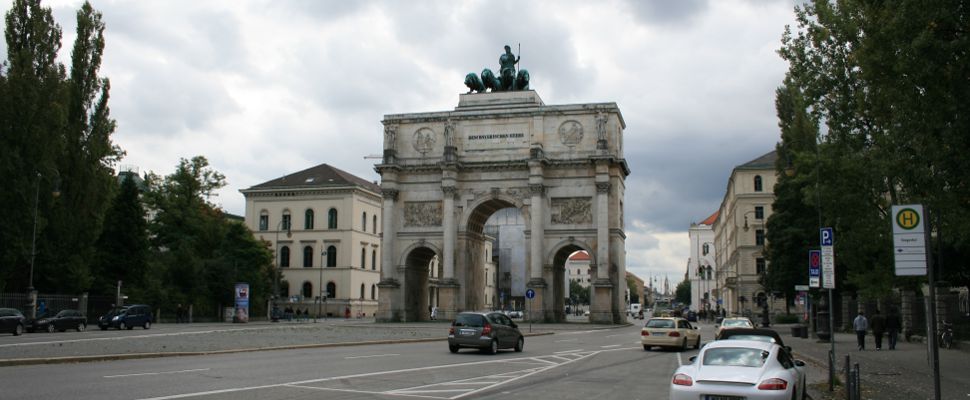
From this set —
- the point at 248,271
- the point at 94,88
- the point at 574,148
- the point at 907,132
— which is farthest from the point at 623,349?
the point at 248,271

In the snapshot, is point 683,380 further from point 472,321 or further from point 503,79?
point 503,79

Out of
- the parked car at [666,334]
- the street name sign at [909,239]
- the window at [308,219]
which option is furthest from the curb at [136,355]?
the window at [308,219]

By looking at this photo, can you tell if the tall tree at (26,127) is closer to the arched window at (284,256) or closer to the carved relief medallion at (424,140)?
the carved relief medallion at (424,140)

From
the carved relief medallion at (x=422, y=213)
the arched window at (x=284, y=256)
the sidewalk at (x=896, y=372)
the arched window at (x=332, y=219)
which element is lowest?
the sidewalk at (x=896, y=372)

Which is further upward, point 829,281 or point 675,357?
point 829,281

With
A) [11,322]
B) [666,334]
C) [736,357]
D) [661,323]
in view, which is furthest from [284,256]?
[736,357]

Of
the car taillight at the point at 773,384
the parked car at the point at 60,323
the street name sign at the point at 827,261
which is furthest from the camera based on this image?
the parked car at the point at 60,323

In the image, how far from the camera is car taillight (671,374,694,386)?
11496mm

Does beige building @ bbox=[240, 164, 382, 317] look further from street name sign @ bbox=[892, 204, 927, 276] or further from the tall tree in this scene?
street name sign @ bbox=[892, 204, 927, 276]

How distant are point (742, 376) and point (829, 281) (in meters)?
7.92

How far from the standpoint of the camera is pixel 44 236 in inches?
1877

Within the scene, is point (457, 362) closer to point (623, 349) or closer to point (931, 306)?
point (623, 349)

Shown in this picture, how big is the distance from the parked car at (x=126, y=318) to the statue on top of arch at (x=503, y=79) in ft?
104

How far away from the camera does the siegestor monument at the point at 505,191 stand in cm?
6244
